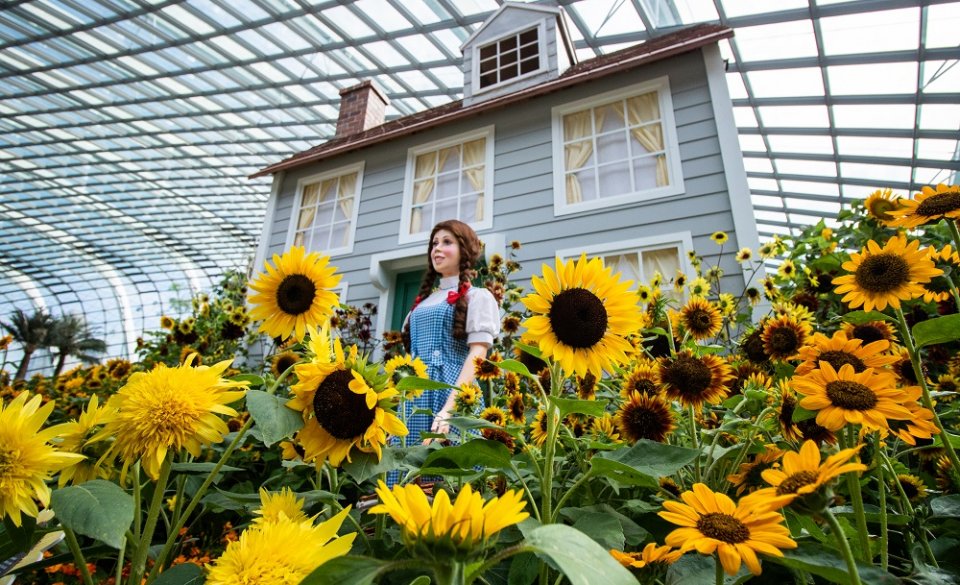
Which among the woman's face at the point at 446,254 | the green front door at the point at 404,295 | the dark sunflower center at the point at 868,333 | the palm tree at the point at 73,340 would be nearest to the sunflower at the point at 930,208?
the dark sunflower center at the point at 868,333

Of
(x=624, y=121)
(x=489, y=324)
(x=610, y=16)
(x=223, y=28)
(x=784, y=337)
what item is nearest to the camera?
(x=784, y=337)

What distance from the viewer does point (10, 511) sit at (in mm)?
421

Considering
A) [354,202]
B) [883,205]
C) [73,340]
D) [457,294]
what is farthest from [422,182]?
[73,340]

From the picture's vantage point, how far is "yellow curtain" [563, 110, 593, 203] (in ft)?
13.4

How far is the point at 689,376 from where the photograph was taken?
85 centimetres

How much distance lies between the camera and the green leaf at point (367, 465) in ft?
1.79

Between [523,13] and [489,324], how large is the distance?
4.79 m

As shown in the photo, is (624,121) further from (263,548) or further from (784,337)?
(263,548)

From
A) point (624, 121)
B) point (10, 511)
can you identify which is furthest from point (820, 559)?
point (624, 121)

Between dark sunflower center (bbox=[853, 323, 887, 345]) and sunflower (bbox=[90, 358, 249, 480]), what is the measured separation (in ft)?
3.76

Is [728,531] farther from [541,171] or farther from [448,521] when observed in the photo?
[541,171]

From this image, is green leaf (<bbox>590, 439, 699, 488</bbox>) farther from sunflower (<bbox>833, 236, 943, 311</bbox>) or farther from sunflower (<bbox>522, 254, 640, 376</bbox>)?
sunflower (<bbox>833, 236, 943, 311</bbox>)

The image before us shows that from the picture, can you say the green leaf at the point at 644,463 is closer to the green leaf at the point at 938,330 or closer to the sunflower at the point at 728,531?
the sunflower at the point at 728,531

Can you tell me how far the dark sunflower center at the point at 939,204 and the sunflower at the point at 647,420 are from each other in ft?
1.89
